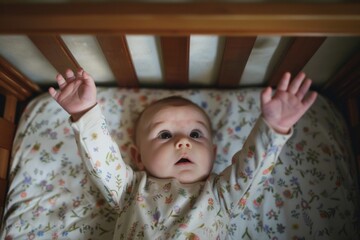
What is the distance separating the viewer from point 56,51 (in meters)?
1.13

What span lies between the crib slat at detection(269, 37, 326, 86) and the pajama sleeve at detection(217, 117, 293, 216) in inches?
13.6

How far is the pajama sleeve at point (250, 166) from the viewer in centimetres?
88

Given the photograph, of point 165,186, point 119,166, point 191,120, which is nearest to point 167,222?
point 165,186

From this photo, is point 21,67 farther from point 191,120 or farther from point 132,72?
point 191,120

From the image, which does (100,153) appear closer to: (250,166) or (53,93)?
(53,93)

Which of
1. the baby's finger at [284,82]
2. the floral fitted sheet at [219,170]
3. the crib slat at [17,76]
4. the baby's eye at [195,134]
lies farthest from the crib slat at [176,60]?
the crib slat at [17,76]

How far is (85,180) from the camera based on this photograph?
1245 mm

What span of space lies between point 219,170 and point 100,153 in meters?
0.48

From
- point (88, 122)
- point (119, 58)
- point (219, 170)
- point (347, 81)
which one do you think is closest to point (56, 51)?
point (119, 58)

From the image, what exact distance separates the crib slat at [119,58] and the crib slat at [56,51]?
128 millimetres

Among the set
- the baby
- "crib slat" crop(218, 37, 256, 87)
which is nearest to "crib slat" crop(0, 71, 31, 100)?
the baby

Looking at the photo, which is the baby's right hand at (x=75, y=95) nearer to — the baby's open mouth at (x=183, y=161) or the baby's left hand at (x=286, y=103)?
the baby's open mouth at (x=183, y=161)

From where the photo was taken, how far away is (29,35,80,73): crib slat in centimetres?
107

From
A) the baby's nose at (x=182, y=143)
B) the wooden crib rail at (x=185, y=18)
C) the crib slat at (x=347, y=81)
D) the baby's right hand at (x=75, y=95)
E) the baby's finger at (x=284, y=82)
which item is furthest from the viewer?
the crib slat at (x=347, y=81)
